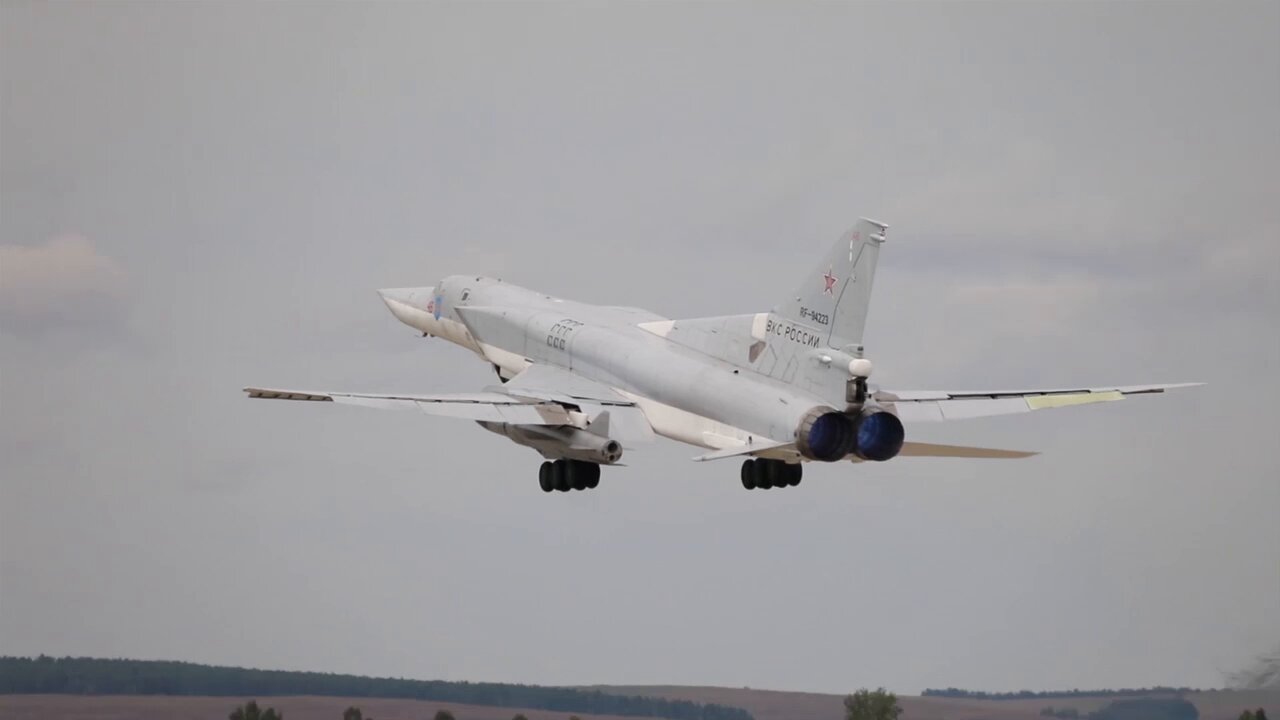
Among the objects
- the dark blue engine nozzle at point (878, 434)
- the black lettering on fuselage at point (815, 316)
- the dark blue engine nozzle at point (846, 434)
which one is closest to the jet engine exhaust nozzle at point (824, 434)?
the dark blue engine nozzle at point (846, 434)

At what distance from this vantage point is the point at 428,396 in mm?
42031

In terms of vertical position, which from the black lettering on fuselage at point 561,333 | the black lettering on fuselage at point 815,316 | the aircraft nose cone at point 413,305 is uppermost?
the aircraft nose cone at point 413,305

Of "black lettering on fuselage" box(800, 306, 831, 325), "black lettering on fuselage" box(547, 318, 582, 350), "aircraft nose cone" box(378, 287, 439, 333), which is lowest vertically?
"black lettering on fuselage" box(800, 306, 831, 325)

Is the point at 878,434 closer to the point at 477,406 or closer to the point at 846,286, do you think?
the point at 846,286

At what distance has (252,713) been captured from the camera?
61281 millimetres

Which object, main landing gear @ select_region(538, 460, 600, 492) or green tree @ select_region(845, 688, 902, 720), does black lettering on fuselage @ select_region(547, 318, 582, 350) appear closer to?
main landing gear @ select_region(538, 460, 600, 492)

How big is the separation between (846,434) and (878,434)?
551 mm

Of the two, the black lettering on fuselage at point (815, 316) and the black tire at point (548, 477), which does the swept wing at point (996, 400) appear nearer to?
the black lettering on fuselage at point (815, 316)

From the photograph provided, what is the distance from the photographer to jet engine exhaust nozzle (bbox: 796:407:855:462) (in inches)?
1512

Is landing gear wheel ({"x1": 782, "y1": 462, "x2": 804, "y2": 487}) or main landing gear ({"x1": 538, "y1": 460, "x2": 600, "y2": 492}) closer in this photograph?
landing gear wheel ({"x1": 782, "y1": 462, "x2": 804, "y2": 487})

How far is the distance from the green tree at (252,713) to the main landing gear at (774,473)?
24095mm

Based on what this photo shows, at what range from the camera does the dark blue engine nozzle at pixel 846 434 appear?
1513 inches

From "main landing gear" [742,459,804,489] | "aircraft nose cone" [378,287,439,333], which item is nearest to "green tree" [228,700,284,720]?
"aircraft nose cone" [378,287,439,333]

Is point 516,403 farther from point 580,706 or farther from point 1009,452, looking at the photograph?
point 580,706
